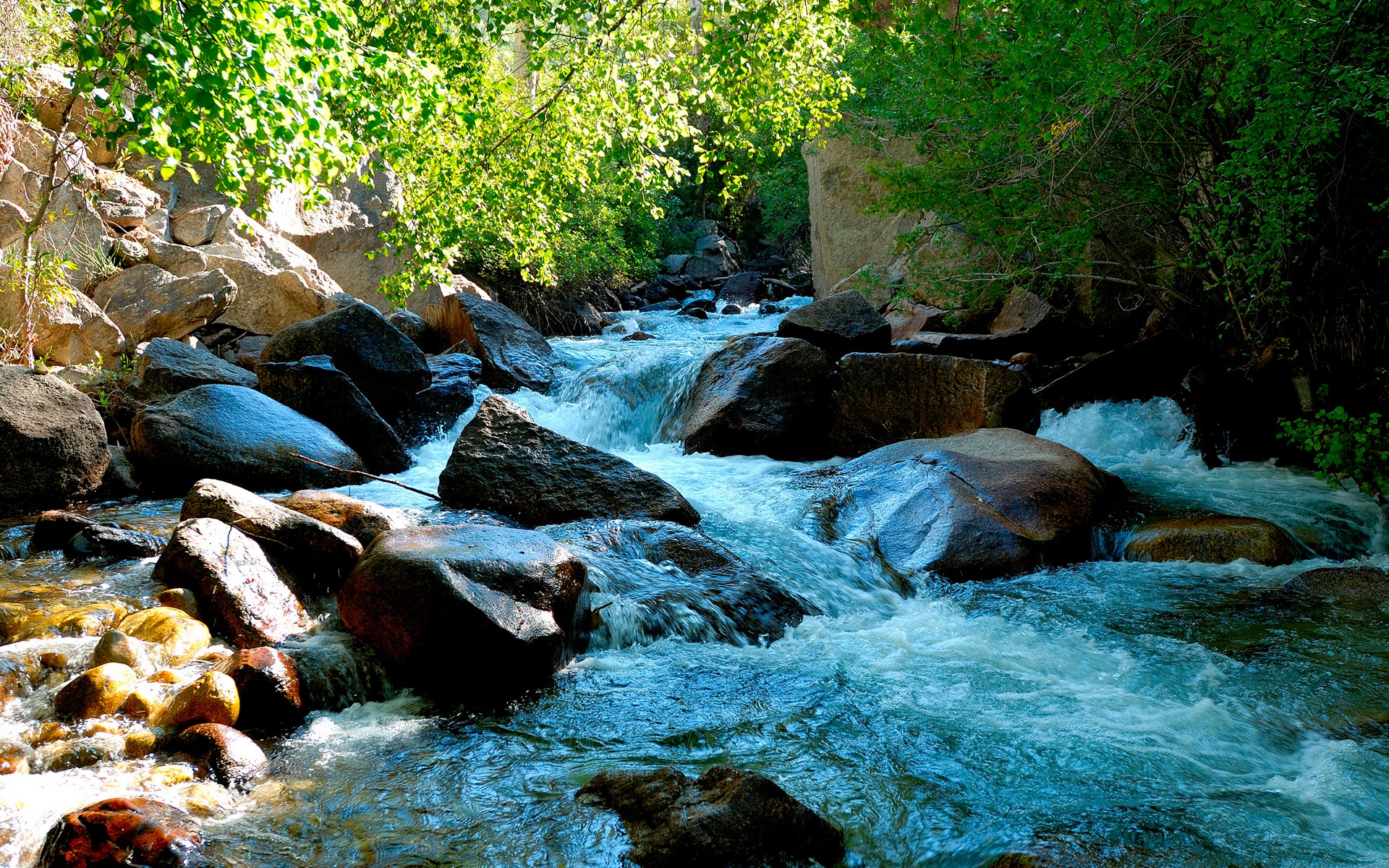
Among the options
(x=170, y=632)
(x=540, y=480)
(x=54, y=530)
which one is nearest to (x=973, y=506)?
(x=540, y=480)

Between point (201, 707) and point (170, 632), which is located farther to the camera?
point (170, 632)

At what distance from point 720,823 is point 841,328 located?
8338 millimetres

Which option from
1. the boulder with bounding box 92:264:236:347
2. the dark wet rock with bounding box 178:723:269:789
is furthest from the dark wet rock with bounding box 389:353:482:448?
the dark wet rock with bounding box 178:723:269:789

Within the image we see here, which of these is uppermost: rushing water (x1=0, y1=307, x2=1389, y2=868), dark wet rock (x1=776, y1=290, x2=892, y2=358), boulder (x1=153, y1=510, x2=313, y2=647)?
dark wet rock (x1=776, y1=290, x2=892, y2=358)

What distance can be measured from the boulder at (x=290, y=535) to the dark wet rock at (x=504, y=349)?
6.57 m

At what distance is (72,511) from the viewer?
6.38 meters

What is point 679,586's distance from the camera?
5.53 meters

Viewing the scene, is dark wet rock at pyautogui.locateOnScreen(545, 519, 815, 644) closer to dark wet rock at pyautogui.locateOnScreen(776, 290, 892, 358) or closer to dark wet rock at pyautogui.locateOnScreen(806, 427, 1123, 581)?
dark wet rock at pyautogui.locateOnScreen(806, 427, 1123, 581)

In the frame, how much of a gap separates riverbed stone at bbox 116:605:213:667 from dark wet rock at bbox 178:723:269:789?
77 centimetres

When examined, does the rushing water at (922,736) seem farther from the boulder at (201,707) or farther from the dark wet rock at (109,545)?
the boulder at (201,707)

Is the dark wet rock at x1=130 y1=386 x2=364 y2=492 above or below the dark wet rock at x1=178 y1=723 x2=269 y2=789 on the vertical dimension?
above

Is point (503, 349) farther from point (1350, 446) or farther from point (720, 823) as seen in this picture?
point (720, 823)

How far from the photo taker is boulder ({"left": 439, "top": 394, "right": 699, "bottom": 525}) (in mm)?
6625

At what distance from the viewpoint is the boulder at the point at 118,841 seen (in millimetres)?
2719
